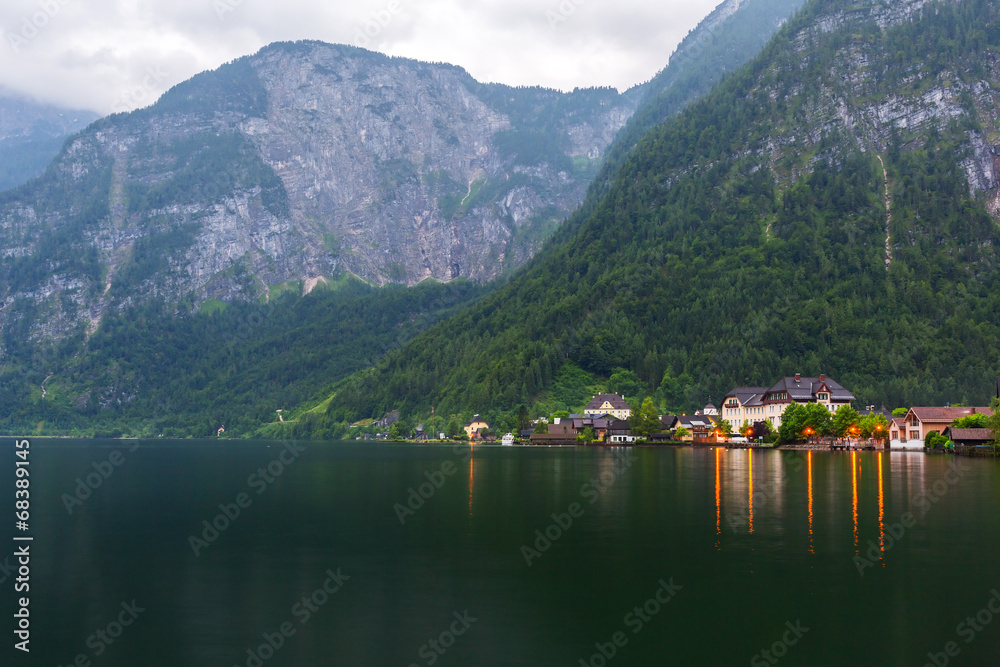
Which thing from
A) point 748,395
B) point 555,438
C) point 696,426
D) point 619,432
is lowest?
point 555,438

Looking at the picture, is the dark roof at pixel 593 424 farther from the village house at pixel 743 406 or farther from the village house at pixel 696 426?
the village house at pixel 743 406

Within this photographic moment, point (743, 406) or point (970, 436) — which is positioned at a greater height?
point (743, 406)

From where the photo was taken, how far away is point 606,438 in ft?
629

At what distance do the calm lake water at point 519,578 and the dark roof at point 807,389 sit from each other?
368 feet

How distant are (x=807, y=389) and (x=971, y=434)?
169 feet

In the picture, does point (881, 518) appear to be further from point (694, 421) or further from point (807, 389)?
point (694, 421)

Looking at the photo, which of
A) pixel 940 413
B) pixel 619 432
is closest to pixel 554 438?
pixel 619 432

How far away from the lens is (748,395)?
19000cm

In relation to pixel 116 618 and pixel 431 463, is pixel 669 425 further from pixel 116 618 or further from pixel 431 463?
pixel 116 618

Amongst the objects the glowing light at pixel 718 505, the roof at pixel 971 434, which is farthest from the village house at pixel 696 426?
the glowing light at pixel 718 505

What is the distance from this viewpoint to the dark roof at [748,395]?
187 m

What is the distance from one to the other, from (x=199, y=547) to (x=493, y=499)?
2596 centimetres

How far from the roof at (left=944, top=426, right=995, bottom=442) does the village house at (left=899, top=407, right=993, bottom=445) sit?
19.7ft

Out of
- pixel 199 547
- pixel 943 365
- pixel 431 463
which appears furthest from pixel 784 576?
pixel 943 365
